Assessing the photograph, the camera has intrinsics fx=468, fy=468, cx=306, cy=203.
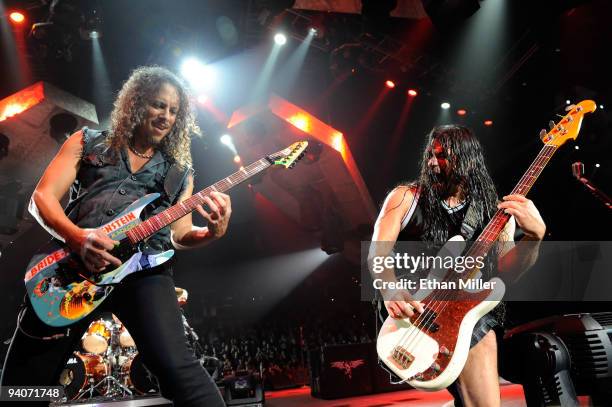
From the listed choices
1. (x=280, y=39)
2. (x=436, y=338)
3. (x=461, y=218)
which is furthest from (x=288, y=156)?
(x=280, y=39)

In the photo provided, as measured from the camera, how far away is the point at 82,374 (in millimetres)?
6938

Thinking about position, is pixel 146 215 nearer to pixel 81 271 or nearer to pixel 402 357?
pixel 81 271

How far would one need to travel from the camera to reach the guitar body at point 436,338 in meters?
2.03

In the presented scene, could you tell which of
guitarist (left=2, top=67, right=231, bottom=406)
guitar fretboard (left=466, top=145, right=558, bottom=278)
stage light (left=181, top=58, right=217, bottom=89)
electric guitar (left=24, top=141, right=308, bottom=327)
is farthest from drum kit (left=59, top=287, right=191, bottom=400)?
guitar fretboard (left=466, top=145, right=558, bottom=278)

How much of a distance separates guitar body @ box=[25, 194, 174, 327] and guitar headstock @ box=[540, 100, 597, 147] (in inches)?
82.9

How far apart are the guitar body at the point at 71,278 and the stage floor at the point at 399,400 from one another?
452 cm

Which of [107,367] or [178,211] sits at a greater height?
[178,211]

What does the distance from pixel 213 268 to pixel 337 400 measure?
6.99m

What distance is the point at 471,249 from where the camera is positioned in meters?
2.24

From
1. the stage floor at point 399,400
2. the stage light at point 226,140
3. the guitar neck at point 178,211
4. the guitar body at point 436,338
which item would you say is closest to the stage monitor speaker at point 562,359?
the guitar body at point 436,338

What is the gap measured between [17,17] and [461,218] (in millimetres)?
8217

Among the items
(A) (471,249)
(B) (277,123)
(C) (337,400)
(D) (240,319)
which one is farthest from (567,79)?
(D) (240,319)

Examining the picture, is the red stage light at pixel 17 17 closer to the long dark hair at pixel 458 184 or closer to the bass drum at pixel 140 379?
the bass drum at pixel 140 379

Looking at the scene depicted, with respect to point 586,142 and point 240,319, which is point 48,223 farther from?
point 240,319
